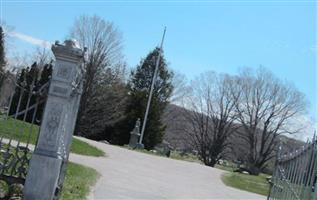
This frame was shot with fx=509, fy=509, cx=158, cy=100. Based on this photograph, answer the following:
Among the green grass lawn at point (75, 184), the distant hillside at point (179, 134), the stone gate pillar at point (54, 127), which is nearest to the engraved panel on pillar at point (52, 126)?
the stone gate pillar at point (54, 127)

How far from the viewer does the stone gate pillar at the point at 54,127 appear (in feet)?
25.8

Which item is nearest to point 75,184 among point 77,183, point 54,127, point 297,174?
point 77,183

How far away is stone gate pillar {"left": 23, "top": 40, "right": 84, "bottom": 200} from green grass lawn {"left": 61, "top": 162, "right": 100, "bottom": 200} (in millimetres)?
960

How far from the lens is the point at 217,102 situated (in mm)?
61125

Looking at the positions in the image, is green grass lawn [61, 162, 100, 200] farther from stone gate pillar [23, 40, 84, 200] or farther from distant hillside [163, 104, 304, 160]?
distant hillside [163, 104, 304, 160]

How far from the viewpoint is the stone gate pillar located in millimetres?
7852

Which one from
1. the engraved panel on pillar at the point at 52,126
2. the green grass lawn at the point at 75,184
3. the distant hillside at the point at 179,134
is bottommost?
the green grass lawn at the point at 75,184

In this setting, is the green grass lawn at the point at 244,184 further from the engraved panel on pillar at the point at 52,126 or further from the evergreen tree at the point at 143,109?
the evergreen tree at the point at 143,109

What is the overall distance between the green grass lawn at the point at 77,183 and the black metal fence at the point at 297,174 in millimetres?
3582

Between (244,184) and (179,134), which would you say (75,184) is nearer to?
(244,184)

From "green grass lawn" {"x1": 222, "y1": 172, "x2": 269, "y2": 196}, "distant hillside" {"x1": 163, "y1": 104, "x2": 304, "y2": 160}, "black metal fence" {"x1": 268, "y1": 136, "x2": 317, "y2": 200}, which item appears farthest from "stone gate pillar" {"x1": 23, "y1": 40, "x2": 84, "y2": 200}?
"distant hillside" {"x1": 163, "y1": 104, "x2": 304, "y2": 160}

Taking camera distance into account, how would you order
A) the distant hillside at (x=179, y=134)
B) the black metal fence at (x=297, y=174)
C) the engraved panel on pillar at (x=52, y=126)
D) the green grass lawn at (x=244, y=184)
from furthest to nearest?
1. the distant hillside at (x=179, y=134)
2. the green grass lawn at (x=244, y=184)
3. the engraved panel on pillar at (x=52, y=126)
4. the black metal fence at (x=297, y=174)

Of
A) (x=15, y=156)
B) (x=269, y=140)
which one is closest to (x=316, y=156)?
(x=15, y=156)

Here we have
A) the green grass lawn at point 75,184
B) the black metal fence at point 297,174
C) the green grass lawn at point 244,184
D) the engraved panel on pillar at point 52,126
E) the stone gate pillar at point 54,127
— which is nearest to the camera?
the black metal fence at point 297,174
